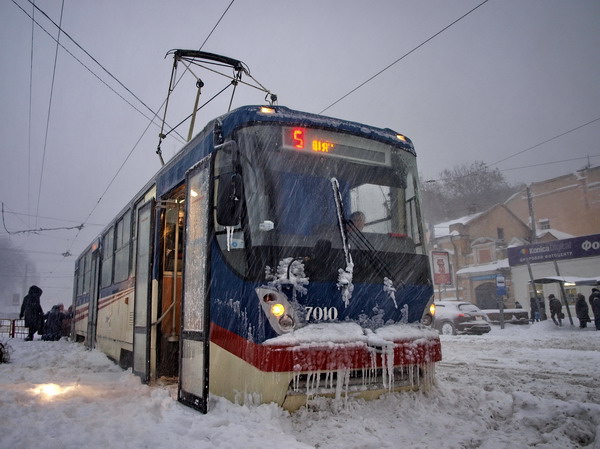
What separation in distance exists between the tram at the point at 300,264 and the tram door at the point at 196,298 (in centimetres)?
2

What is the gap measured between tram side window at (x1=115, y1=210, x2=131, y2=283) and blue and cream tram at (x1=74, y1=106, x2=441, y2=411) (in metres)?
3.16

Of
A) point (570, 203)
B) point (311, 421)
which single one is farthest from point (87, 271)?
point (570, 203)

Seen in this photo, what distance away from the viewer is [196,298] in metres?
5.29

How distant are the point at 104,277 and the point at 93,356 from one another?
1.72m

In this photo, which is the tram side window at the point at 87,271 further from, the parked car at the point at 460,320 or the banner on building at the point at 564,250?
the banner on building at the point at 564,250

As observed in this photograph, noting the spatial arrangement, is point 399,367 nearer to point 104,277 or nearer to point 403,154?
point 403,154

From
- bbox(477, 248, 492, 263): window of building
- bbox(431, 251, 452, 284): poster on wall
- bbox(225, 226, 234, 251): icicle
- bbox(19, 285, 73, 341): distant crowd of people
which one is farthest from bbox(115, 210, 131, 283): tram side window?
bbox(477, 248, 492, 263): window of building

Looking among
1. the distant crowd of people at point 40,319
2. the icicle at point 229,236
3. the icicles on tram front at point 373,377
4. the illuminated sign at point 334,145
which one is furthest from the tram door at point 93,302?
the icicles on tram front at point 373,377

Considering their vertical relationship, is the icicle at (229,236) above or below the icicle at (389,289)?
above

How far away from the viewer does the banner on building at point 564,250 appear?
22750 mm

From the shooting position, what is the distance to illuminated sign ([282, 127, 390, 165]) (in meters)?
5.17

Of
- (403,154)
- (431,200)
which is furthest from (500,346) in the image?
(431,200)

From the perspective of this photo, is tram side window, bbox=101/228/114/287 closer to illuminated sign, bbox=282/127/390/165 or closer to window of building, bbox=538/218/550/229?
illuminated sign, bbox=282/127/390/165

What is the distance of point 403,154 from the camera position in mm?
5988
